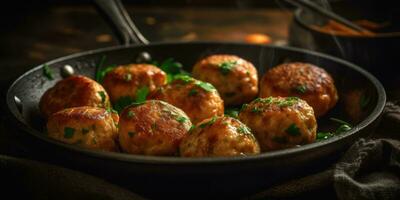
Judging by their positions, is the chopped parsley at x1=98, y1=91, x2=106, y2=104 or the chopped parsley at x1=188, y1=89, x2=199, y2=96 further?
the chopped parsley at x1=98, y1=91, x2=106, y2=104

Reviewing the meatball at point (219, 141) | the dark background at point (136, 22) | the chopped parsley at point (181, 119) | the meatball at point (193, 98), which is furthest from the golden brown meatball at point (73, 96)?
the dark background at point (136, 22)

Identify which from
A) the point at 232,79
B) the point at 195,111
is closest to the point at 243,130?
the point at 195,111

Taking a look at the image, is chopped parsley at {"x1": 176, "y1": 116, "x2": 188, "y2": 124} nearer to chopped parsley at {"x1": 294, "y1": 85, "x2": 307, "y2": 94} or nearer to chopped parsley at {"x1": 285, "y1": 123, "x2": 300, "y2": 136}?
chopped parsley at {"x1": 285, "y1": 123, "x2": 300, "y2": 136}

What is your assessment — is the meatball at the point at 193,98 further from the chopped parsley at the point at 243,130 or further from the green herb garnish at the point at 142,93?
the chopped parsley at the point at 243,130

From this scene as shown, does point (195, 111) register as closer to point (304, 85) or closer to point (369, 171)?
point (304, 85)

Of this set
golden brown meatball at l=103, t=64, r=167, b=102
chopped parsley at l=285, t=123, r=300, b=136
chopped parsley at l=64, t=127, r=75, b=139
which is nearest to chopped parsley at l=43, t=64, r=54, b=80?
golden brown meatball at l=103, t=64, r=167, b=102
